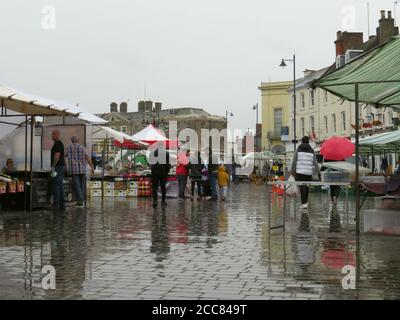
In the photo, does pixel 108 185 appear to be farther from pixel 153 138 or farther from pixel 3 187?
pixel 3 187

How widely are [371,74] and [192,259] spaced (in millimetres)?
4576

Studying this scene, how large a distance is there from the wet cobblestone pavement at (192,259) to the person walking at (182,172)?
8202mm

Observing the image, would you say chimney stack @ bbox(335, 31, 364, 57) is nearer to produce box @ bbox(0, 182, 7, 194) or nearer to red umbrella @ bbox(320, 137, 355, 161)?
red umbrella @ bbox(320, 137, 355, 161)

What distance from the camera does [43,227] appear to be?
11016mm

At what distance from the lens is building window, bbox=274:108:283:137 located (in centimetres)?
7027

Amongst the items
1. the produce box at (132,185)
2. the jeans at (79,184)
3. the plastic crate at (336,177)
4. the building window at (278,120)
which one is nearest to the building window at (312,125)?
the building window at (278,120)

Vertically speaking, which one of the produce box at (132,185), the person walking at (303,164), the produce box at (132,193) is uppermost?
the person walking at (303,164)

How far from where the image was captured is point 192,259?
741 cm

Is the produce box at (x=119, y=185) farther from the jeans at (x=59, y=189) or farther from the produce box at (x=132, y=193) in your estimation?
the jeans at (x=59, y=189)

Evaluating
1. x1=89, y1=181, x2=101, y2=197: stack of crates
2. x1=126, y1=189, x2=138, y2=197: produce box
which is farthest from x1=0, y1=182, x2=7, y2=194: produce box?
x1=126, y1=189, x2=138, y2=197: produce box

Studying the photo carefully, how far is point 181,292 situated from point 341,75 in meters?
5.28

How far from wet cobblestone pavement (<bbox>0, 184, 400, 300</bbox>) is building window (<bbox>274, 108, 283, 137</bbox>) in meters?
58.3

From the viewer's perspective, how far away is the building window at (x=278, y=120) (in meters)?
70.3

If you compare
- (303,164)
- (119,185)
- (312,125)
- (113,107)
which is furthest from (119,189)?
(113,107)
